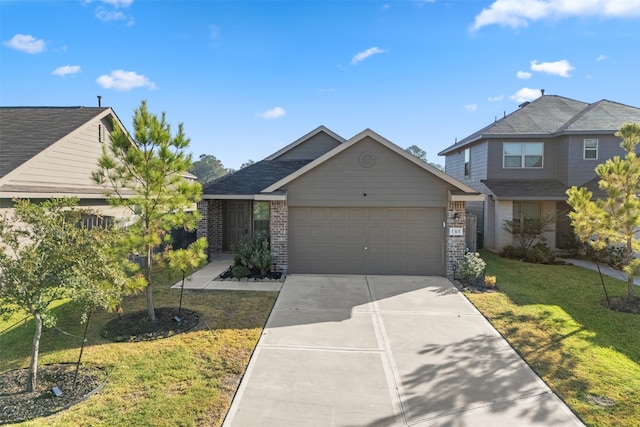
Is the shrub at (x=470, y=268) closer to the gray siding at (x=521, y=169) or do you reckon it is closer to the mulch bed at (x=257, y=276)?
the mulch bed at (x=257, y=276)

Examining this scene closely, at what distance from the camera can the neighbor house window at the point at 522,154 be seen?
16719mm

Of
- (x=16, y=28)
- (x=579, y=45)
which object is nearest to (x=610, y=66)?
(x=579, y=45)

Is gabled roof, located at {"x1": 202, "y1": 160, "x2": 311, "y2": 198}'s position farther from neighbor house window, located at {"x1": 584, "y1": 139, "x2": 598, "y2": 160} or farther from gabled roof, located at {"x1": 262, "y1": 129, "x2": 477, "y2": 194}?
neighbor house window, located at {"x1": 584, "y1": 139, "x2": 598, "y2": 160}

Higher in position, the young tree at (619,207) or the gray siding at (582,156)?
the gray siding at (582,156)

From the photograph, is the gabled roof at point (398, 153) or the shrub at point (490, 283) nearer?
the shrub at point (490, 283)

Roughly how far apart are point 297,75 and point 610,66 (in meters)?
13.2

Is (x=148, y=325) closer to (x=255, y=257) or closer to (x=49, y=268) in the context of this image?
(x=49, y=268)

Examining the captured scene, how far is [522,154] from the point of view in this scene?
1680cm

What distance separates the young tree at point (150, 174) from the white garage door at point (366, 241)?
183 inches

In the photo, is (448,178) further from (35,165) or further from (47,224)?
(35,165)

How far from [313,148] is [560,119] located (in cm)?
1208

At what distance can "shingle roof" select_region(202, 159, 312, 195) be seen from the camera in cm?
1319

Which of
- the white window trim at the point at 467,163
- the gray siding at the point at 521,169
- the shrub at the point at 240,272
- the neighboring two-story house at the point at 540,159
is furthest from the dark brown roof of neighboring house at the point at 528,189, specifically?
the shrub at the point at 240,272

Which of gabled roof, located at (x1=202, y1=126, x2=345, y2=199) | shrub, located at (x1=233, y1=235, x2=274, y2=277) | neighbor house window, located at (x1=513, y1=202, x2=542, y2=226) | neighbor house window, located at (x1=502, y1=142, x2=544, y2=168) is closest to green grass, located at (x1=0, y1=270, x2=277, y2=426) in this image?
shrub, located at (x1=233, y1=235, x2=274, y2=277)
